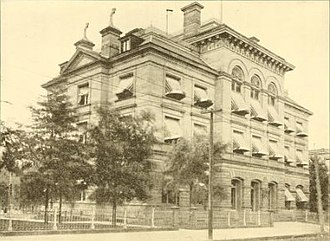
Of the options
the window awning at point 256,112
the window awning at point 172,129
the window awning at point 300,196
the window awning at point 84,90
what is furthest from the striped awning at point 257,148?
the window awning at point 84,90

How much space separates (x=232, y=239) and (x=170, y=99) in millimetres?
13583

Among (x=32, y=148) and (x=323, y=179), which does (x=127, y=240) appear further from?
(x=323, y=179)

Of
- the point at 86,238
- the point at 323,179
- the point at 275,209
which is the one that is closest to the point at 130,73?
the point at 86,238

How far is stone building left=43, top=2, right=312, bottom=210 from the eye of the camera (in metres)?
30.0

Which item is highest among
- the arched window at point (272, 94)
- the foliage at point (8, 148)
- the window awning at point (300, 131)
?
the arched window at point (272, 94)

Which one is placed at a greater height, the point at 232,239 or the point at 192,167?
the point at 192,167

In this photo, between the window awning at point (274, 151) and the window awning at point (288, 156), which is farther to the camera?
the window awning at point (288, 156)

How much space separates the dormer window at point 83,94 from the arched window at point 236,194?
42.8ft

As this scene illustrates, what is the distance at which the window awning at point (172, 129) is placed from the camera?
2975 cm

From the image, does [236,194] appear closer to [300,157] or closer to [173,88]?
[173,88]

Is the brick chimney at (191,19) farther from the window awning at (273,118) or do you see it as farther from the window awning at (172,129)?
the window awning at (273,118)

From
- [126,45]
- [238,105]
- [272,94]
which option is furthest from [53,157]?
[272,94]

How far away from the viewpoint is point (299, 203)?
44.9m

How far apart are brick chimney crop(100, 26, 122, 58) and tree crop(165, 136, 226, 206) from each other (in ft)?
32.7
